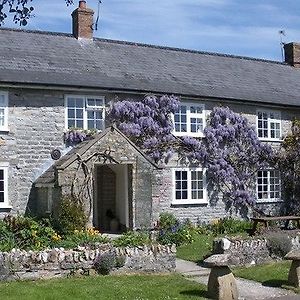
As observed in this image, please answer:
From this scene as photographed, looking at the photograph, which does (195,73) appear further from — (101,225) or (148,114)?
(101,225)

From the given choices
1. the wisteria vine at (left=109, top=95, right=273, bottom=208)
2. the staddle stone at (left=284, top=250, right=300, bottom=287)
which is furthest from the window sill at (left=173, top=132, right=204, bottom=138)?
the staddle stone at (left=284, top=250, right=300, bottom=287)

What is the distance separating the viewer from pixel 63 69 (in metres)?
21.7

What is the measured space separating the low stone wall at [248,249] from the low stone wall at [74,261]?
63.8 inches

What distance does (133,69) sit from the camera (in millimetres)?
23938

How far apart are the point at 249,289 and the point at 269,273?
168 cm

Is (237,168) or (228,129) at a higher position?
(228,129)

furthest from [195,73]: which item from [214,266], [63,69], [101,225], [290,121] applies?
[214,266]

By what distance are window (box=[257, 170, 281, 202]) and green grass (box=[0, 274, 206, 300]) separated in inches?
543

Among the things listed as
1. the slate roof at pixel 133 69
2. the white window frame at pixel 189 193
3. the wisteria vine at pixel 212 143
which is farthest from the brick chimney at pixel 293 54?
the white window frame at pixel 189 193

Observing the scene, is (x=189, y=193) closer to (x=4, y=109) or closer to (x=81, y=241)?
(x=4, y=109)

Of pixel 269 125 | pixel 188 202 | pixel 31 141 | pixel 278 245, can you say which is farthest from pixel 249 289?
pixel 269 125

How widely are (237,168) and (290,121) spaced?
415 centimetres

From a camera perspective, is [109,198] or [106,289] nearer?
[106,289]

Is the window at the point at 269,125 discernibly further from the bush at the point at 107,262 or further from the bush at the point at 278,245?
the bush at the point at 107,262
